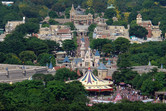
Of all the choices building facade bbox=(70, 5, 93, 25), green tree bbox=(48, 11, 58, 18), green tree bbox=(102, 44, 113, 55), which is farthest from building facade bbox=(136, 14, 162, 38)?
green tree bbox=(102, 44, 113, 55)

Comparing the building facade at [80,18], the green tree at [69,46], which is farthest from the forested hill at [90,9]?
the green tree at [69,46]

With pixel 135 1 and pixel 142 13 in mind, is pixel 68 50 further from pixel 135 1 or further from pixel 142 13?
pixel 135 1

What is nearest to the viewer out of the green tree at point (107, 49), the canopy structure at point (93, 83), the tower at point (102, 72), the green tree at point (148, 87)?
the green tree at point (148, 87)

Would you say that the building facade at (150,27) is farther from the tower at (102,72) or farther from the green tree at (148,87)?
the green tree at (148,87)

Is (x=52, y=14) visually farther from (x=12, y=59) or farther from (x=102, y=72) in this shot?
(x=102, y=72)

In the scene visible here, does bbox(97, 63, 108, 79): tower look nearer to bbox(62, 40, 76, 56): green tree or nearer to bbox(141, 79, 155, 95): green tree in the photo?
bbox(141, 79, 155, 95): green tree

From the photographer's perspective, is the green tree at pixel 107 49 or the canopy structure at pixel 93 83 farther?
the green tree at pixel 107 49

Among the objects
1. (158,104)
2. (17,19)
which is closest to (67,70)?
(158,104)
